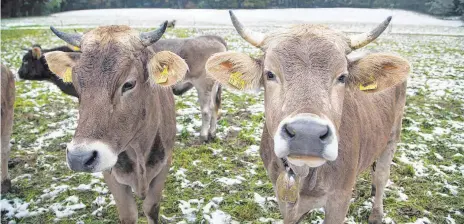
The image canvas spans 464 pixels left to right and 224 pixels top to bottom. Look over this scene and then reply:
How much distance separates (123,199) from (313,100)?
6.85 ft

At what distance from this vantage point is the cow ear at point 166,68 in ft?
8.08

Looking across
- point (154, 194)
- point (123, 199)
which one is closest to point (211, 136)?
point (154, 194)

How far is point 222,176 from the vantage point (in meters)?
4.65

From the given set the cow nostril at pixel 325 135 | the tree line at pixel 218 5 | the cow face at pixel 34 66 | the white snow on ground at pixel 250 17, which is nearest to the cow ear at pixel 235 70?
the cow nostril at pixel 325 135

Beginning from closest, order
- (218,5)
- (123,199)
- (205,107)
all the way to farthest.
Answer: (123,199)
(205,107)
(218,5)

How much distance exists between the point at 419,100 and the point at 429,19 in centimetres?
3397

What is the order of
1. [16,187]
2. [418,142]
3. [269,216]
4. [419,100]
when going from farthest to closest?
1. [419,100]
2. [418,142]
3. [16,187]
4. [269,216]

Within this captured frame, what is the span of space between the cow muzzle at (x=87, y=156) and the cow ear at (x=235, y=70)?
0.93 meters

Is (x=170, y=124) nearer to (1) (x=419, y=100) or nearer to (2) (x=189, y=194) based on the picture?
(2) (x=189, y=194)

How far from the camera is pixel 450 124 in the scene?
6262mm

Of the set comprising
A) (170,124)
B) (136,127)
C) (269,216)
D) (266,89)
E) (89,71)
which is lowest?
(269,216)

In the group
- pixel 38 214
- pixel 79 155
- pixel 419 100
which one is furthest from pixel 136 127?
pixel 419 100

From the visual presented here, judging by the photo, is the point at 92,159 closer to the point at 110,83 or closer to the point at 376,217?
the point at 110,83

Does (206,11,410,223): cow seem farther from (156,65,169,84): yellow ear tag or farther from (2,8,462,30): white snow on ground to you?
(2,8,462,30): white snow on ground
